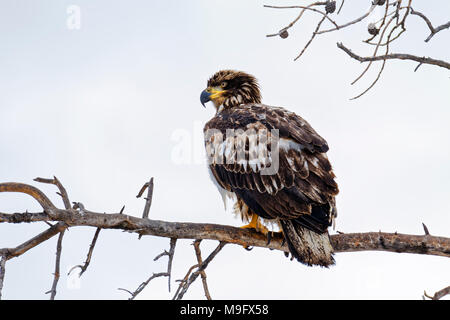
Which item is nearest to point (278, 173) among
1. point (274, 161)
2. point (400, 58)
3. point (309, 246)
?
point (274, 161)

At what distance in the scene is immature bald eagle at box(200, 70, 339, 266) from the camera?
554 cm

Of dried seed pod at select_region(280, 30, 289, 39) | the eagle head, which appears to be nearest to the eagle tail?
dried seed pod at select_region(280, 30, 289, 39)

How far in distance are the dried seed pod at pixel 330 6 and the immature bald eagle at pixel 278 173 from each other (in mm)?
1882

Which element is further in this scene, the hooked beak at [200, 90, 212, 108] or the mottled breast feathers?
the hooked beak at [200, 90, 212, 108]

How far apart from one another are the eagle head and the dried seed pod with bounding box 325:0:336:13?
11.9 ft

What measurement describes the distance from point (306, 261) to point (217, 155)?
176 cm

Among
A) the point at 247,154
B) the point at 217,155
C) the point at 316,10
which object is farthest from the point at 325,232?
the point at 316,10

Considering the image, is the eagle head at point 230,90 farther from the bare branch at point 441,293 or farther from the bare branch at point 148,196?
the bare branch at point 441,293

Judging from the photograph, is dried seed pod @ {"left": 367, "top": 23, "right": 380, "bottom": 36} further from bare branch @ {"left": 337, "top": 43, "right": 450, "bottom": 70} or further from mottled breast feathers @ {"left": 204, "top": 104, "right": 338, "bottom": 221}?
mottled breast feathers @ {"left": 204, "top": 104, "right": 338, "bottom": 221}

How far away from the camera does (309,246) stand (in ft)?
17.8

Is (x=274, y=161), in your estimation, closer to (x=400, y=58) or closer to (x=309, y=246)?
(x=309, y=246)
